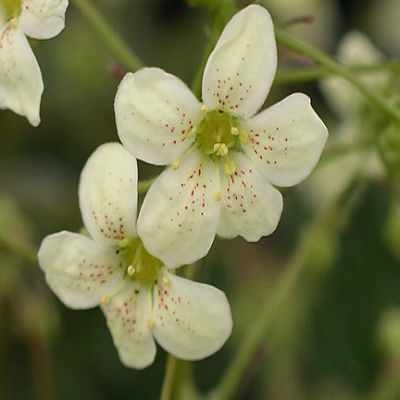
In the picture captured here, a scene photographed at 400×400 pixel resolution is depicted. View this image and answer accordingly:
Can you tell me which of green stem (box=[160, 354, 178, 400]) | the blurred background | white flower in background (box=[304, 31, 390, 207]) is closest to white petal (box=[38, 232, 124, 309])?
green stem (box=[160, 354, 178, 400])

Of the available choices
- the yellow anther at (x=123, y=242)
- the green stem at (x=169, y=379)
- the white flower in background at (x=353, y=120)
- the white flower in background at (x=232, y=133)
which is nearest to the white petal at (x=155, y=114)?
the white flower in background at (x=232, y=133)

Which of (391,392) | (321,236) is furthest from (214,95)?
(391,392)

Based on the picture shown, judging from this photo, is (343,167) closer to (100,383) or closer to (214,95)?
(100,383)

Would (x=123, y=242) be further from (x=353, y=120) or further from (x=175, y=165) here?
(x=353, y=120)

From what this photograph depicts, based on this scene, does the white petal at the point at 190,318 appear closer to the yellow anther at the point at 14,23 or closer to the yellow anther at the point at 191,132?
the yellow anther at the point at 191,132

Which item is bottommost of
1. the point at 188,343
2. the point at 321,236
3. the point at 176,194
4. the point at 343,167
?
the point at 343,167
